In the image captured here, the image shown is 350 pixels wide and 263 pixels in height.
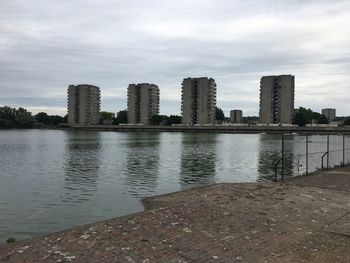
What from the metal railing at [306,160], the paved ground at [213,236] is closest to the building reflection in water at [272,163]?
the metal railing at [306,160]

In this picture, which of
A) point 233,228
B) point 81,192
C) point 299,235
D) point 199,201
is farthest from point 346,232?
point 81,192

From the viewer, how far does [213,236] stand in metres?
12.1

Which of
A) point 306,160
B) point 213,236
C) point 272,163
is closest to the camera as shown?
point 213,236

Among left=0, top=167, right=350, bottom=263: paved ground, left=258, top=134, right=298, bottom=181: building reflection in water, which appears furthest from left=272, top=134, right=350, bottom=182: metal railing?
left=0, top=167, right=350, bottom=263: paved ground

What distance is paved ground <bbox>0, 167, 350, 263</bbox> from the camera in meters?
10.4

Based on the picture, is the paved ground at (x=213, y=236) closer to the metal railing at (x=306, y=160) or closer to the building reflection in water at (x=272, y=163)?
the metal railing at (x=306, y=160)

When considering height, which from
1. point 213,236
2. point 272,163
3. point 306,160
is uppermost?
point 306,160

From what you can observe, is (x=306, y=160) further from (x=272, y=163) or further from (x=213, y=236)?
(x=213, y=236)

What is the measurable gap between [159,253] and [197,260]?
991mm

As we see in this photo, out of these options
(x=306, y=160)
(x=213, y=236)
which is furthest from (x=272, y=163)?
(x=213, y=236)

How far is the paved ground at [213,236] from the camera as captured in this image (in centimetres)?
1045

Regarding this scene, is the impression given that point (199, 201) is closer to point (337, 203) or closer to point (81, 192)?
point (337, 203)

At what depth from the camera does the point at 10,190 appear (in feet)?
86.4

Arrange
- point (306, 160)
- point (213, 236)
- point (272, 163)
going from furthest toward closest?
point (272, 163), point (306, 160), point (213, 236)
